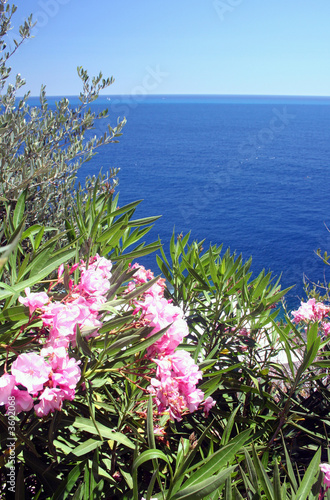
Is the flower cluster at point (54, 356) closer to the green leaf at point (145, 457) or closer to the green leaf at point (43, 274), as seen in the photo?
the green leaf at point (43, 274)

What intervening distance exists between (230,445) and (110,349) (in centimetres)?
31

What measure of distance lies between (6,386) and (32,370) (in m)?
0.05

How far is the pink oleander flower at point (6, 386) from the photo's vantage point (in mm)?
633

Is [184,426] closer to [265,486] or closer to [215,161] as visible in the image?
[265,486]

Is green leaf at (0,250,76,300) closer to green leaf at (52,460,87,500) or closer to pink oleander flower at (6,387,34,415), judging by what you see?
pink oleander flower at (6,387,34,415)

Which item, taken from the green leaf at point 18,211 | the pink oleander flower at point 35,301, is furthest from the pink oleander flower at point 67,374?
the green leaf at point 18,211

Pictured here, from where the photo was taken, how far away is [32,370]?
0.66 meters

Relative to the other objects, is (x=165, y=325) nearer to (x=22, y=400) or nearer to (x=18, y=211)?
(x=22, y=400)

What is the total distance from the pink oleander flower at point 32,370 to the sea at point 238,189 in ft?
16.2

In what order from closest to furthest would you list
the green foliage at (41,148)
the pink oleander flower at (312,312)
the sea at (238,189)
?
the pink oleander flower at (312,312) < the green foliage at (41,148) < the sea at (238,189)

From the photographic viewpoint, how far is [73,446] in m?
0.93

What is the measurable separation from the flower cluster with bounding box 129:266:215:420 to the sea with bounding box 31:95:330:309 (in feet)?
15.7

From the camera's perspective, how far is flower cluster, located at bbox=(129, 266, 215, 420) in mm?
792

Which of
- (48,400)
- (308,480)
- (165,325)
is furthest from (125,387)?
(308,480)
